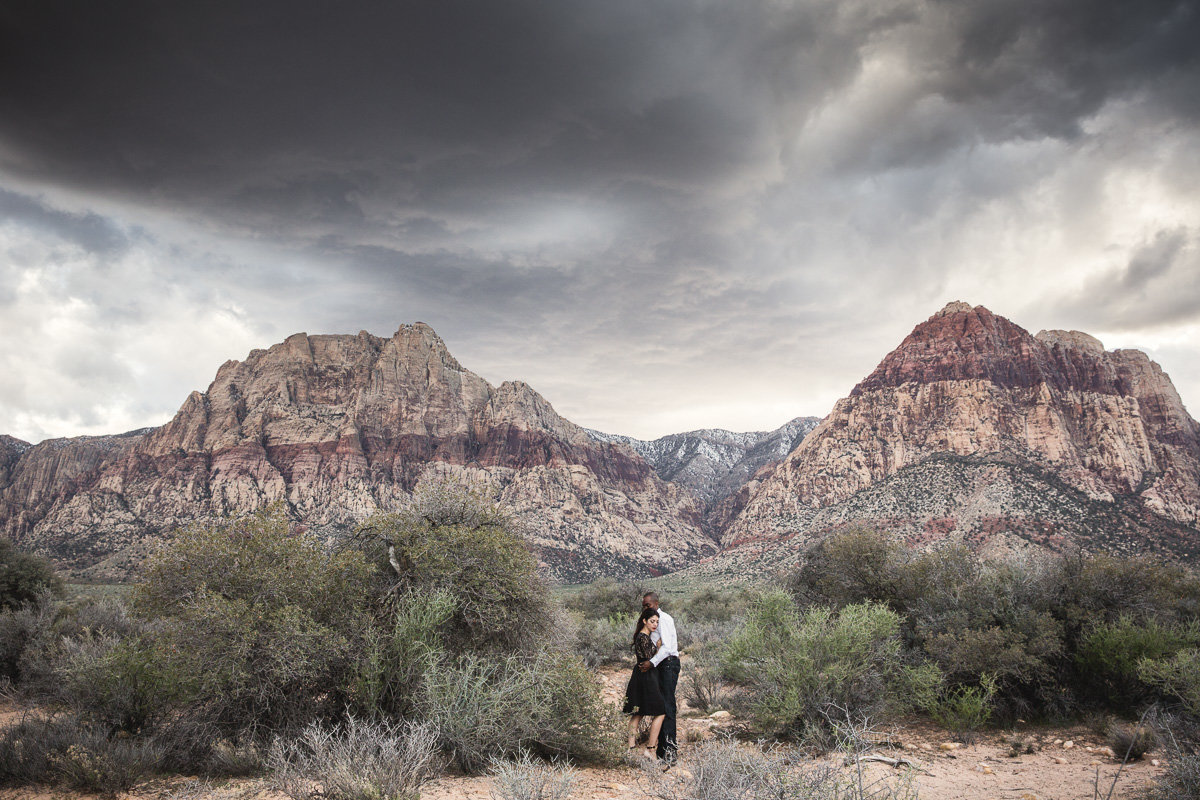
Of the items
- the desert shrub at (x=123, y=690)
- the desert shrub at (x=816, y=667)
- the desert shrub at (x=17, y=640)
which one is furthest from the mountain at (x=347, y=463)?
the desert shrub at (x=123, y=690)

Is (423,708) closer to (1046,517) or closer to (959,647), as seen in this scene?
(959,647)

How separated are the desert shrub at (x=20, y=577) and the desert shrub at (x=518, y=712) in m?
18.1

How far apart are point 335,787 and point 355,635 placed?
10.2 ft

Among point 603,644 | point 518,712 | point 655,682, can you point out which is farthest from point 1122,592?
point 603,644

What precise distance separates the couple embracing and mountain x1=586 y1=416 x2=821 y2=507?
156620mm

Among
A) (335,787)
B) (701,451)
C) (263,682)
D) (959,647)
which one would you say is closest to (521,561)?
(263,682)

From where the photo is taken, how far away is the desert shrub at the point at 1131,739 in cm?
726

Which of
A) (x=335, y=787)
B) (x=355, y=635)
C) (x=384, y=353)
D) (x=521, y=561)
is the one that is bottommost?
(x=335, y=787)

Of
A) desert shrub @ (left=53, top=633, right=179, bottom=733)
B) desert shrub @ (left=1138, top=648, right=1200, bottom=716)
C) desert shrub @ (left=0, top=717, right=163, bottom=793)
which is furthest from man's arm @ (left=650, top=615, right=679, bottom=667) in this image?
desert shrub @ (left=1138, top=648, right=1200, bottom=716)

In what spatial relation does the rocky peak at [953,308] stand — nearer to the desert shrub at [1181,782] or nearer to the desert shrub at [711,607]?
the desert shrub at [711,607]

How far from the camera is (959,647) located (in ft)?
31.4

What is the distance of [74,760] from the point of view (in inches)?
214

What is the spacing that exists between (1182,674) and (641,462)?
155436 mm

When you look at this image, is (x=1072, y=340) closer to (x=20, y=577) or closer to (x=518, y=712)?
(x=518, y=712)
